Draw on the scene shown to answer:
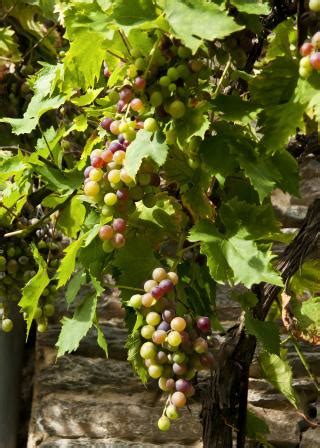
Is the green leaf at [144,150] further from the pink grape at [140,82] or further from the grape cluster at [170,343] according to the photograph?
the grape cluster at [170,343]

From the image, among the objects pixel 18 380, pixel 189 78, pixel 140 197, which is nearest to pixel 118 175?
pixel 140 197

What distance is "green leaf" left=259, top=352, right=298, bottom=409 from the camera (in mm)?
1383

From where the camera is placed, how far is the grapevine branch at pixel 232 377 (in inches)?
49.5

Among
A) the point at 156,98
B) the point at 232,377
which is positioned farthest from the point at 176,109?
the point at 232,377

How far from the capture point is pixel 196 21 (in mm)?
939

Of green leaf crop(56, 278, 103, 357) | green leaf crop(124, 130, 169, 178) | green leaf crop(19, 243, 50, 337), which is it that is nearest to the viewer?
green leaf crop(124, 130, 169, 178)

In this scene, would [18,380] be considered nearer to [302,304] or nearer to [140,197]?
[302,304]

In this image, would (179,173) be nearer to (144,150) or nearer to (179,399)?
(144,150)

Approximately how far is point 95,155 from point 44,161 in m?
0.20

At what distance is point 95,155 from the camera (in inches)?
43.9

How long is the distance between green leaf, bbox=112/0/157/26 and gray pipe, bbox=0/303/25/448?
1.02 m

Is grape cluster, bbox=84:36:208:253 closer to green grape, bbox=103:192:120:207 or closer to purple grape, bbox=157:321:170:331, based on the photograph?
green grape, bbox=103:192:120:207

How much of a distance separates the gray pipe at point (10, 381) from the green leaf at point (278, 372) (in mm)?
692

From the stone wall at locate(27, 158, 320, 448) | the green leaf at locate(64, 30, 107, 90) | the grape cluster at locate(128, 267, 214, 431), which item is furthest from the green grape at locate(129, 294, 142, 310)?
the stone wall at locate(27, 158, 320, 448)
